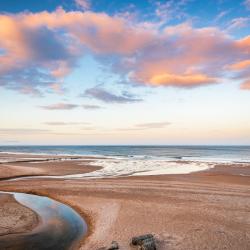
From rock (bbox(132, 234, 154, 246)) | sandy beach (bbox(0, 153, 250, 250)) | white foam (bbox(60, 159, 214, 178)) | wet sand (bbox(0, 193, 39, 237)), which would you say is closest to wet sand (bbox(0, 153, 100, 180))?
white foam (bbox(60, 159, 214, 178))

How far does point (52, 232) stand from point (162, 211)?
7226mm

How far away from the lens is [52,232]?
47.2ft

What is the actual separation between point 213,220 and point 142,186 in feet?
37.8

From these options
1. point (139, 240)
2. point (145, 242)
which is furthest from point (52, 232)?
point (145, 242)

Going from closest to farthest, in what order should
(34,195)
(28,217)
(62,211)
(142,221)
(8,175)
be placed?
(142,221), (28,217), (62,211), (34,195), (8,175)

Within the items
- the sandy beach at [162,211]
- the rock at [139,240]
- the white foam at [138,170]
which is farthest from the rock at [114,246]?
the white foam at [138,170]

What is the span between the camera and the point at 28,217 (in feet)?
54.5

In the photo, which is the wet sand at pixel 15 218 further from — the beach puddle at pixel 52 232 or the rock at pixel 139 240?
the rock at pixel 139 240

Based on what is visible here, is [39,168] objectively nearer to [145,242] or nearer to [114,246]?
[114,246]

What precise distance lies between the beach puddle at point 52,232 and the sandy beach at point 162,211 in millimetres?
666

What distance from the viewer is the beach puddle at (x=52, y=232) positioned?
12.5 metres

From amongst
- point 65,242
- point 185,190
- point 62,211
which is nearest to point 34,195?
point 62,211

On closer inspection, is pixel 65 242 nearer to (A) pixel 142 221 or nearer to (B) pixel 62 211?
(A) pixel 142 221

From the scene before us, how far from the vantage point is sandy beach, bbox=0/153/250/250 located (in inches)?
506
